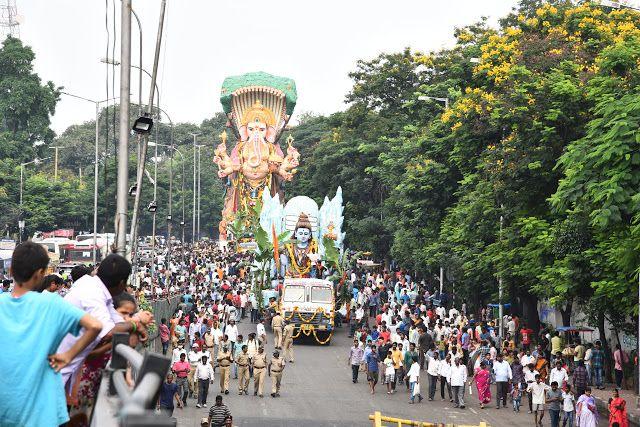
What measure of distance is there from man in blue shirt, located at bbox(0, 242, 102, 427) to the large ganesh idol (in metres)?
80.6

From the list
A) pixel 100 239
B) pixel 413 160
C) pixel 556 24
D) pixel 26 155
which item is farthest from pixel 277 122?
pixel 556 24

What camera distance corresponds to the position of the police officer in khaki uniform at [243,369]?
1043 inches

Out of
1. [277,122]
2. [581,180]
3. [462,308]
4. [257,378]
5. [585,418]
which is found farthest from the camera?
[277,122]

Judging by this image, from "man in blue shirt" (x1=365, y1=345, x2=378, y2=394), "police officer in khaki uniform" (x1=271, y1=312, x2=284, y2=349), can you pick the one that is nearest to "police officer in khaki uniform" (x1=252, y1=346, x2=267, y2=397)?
"man in blue shirt" (x1=365, y1=345, x2=378, y2=394)

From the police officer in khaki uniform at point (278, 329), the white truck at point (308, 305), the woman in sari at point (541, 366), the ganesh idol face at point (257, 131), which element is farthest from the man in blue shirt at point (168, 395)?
the ganesh idol face at point (257, 131)

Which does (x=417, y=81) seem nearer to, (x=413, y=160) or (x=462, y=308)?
(x=413, y=160)

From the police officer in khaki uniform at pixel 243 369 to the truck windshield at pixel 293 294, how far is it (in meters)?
9.42

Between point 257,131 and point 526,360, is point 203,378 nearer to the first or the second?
point 526,360

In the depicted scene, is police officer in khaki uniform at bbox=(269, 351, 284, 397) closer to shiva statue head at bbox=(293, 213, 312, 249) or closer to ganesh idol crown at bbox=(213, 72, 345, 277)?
shiva statue head at bbox=(293, 213, 312, 249)

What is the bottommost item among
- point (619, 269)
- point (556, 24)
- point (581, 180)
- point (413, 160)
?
point (619, 269)

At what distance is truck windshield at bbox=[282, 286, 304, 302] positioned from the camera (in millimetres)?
36469

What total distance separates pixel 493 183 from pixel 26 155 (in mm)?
55063

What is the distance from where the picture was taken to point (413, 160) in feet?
153

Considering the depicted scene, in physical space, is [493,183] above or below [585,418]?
above
